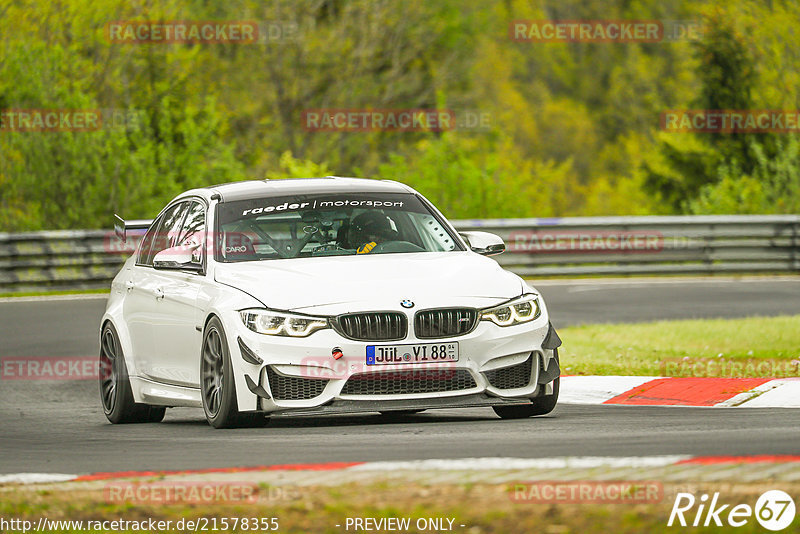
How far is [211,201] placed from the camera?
10.8 m

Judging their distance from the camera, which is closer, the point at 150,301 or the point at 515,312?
the point at 515,312

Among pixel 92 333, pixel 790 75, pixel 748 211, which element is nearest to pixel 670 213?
pixel 790 75

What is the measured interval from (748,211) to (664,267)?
215 inches

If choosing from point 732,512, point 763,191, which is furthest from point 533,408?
point 763,191

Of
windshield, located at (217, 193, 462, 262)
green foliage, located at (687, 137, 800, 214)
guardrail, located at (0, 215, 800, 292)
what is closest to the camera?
windshield, located at (217, 193, 462, 262)

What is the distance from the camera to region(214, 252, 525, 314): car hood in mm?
9344

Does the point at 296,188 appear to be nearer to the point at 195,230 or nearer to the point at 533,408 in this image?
the point at 195,230

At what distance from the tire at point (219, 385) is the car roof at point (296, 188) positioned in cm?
128

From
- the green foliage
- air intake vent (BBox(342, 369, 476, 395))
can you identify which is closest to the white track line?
air intake vent (BBox(342, 369, 476, 395))

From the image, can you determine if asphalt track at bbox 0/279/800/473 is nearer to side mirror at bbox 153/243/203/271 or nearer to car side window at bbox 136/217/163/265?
side mirror at bbox 153/243/203/271

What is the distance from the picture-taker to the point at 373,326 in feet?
30.5

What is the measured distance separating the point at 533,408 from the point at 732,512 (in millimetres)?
4268

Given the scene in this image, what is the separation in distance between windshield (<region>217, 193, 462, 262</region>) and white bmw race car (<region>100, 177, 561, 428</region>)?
0.01m

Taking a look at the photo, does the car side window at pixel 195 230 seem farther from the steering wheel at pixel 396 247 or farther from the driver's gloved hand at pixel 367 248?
the steering wheel at pixel 396 247
